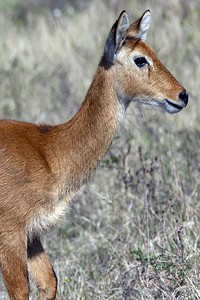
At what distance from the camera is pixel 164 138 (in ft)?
26.4

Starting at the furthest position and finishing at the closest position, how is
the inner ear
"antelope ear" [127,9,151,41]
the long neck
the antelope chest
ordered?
"antelope ear" [127,9,151,41] → the long neck → the inner ear → the antelope chest

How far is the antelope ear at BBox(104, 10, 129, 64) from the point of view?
524 cm

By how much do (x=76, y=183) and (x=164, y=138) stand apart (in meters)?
2.90

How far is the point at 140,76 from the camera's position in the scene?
17.8ft

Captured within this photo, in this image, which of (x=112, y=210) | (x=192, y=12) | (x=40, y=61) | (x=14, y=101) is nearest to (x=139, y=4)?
(x=192, y=12)

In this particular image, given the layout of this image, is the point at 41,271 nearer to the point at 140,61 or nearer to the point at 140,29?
the point at 140,61

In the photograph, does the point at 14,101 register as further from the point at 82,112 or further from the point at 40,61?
the point at 82,112

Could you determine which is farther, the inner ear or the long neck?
the long neck

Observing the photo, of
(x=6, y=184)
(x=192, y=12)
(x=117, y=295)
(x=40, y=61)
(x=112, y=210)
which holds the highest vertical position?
(x=40, y=61)

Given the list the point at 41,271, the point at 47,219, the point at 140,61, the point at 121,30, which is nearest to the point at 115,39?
the point at 121,30

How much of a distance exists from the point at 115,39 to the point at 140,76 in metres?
0.38

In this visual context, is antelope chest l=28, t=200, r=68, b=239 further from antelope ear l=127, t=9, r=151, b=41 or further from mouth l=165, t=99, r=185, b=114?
antelope ear l=127, t=9, r=151, b=41

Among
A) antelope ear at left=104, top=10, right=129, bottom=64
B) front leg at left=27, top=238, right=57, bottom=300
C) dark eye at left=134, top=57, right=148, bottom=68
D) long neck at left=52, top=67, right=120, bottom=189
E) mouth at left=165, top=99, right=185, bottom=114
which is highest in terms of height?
antelope ear at left=104, top=10, right=129, bottom=64

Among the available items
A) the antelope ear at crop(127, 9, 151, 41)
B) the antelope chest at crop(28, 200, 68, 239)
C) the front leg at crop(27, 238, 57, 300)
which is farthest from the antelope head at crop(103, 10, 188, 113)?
the front leg at crop(27, 238, 57, 300)
